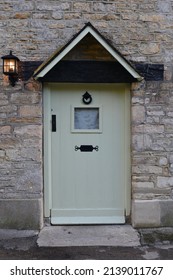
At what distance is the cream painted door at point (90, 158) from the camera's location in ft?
14.5

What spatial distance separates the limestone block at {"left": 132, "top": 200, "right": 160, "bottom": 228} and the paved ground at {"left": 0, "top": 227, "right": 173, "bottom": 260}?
34 centimetres

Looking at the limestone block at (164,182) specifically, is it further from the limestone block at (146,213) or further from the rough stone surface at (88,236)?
the rough stone surface at (88,236)

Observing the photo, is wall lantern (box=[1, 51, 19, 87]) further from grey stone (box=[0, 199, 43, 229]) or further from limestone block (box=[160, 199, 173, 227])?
limestone block (box=[160, 199, 173, 227])

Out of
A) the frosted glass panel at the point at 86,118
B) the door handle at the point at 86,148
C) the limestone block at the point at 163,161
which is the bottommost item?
the limestone block at the point at 163,161

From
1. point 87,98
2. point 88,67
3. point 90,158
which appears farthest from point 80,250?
point 88,67

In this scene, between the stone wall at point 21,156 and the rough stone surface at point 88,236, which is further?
the stone wall at point 21,156

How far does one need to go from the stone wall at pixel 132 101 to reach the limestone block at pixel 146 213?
1 centimetres

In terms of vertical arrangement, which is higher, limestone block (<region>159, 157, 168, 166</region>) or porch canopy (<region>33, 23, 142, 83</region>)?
porch canopy (<region>33, 23, 142, 83</region>)

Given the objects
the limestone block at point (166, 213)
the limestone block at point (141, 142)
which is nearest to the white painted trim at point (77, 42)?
the limestone block at point (141, 142)

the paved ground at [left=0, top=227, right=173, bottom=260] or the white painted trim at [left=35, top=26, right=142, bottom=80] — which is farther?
the white painted trim at [left=35, top=26, right=142, bottom=80]

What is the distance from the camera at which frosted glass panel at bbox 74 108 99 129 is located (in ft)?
14.6

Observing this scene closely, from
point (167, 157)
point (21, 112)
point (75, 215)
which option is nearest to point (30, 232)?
point (75, 215)

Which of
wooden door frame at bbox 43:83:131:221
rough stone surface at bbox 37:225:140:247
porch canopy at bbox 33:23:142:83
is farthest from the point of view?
wooden door frame at bbox 43:83:131:221

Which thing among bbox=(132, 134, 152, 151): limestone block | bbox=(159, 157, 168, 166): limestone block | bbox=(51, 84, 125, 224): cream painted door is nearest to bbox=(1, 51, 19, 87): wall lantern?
bbox=(51, 84, 125, 224): cream painted door
